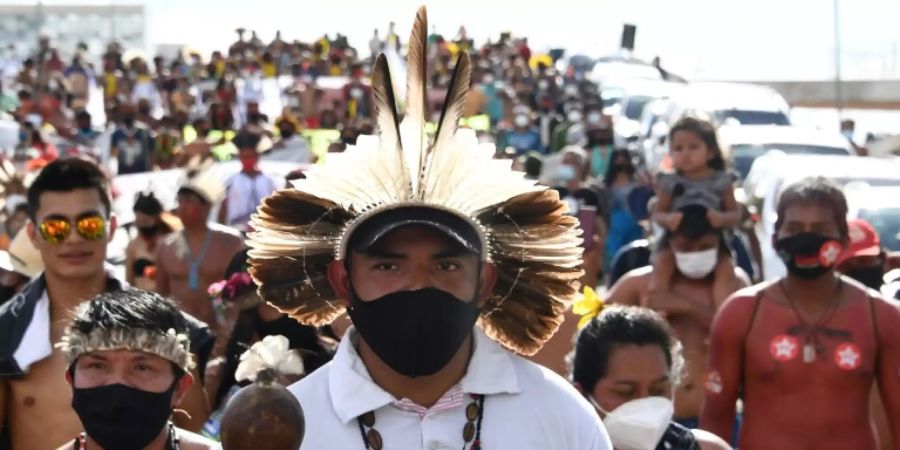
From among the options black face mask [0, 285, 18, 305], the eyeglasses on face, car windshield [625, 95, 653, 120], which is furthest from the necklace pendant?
car windshield [625, 95, 653, 120]

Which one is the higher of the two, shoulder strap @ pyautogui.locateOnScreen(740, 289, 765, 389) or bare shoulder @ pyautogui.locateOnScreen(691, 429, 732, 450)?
shoulder strap @ pyautogui.locateOnScreen(740, 289, 765, 389)

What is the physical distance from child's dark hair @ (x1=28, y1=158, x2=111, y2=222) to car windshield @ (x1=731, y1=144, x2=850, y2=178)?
10695 millimetres

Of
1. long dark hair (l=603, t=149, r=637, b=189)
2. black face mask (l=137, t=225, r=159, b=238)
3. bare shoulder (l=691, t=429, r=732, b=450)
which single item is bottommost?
bare shoulder (l=691, t=429, r=732, b=450)

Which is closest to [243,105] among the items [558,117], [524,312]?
[558,117]

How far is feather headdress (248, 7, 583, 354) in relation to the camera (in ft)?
11.5

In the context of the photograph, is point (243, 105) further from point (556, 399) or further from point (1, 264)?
point (556, 399)

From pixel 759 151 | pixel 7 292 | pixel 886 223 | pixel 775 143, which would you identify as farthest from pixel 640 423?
pixel 775 143

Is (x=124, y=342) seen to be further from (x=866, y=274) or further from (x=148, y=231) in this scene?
(x=148, y=231)

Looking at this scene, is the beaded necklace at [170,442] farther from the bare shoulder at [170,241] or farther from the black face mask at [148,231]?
the black face mask at [148,231]

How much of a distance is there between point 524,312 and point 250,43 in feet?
107

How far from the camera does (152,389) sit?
4.38 metres

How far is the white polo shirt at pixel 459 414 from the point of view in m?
3.38

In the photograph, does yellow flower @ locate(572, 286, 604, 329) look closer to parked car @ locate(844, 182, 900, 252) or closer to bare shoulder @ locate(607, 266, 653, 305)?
bare shoulder @ locate(607, 266, 653, 305)

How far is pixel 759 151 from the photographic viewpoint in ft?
54.7
